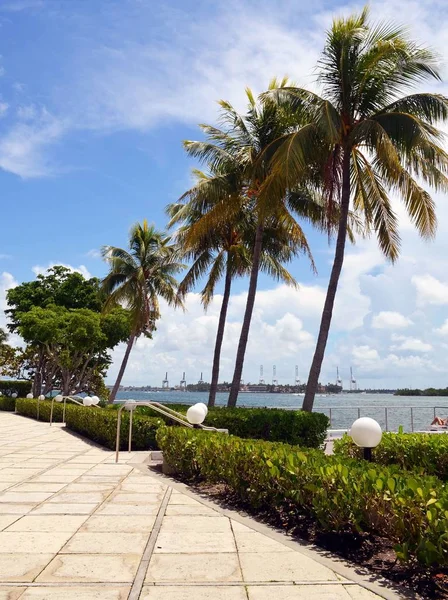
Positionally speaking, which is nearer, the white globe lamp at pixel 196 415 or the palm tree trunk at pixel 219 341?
the white globe lamp at pixel 196 415

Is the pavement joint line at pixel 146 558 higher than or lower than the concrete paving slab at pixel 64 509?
higher

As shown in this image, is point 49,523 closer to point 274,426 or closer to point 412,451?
point 412,451

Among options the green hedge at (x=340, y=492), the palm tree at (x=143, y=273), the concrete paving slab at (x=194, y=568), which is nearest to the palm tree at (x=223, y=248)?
the palm tree at (x=143, y=273)

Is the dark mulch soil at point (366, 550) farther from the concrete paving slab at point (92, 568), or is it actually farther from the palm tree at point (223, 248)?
the palm tree at point (223, 248)

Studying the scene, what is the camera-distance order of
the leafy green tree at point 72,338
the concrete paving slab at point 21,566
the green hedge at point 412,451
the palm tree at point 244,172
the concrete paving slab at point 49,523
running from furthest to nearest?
the leafy green tree at point 72,338, the palm tree at point 244,172, the green hedge at point 412,451, the concrete paving slab at point 49,523, the concrete paving slab at point 21,566

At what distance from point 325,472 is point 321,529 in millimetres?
470

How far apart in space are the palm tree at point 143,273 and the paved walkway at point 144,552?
18515 mm

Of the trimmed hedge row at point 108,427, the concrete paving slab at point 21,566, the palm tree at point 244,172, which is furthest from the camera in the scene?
the palm tree at point 244,172

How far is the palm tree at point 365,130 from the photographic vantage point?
10.9 meters

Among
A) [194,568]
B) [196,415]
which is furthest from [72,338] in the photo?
[194,568]

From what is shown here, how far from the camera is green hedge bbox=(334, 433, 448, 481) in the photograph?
271 inches

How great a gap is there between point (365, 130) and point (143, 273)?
16.0 metres

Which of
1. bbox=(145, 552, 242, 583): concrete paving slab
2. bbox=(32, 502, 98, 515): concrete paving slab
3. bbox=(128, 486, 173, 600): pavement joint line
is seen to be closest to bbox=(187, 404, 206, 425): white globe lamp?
bbox=(128, 486, 173, 600): pavement joint line

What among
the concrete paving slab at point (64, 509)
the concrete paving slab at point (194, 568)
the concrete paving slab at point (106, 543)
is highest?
the concrete paving slab at point (194, 568)
